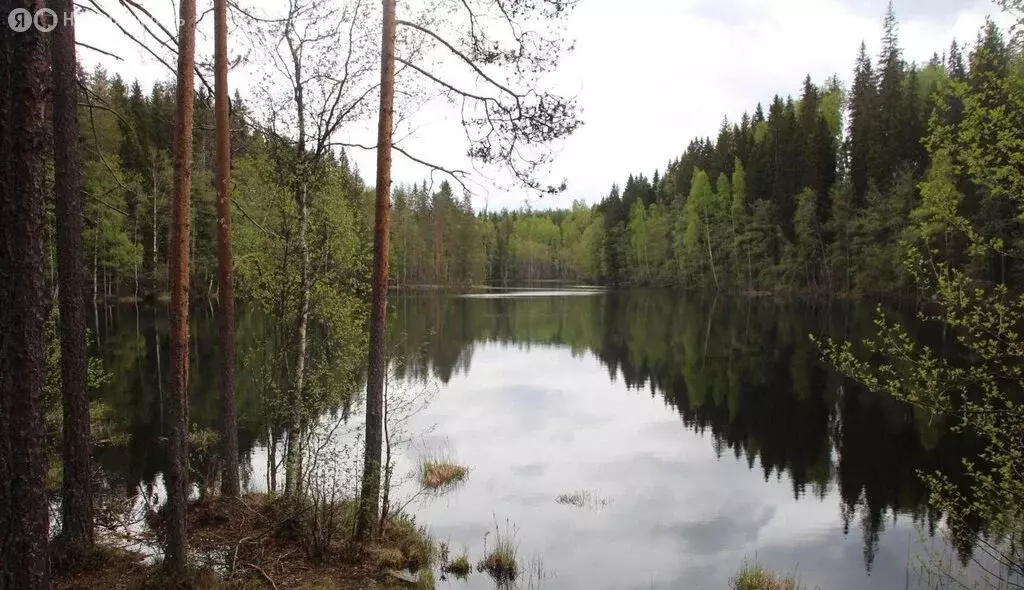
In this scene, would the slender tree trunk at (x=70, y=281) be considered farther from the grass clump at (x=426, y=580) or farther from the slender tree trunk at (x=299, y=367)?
the grass clump at (x=426, y=580)

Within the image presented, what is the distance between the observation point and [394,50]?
Result: 8.24m

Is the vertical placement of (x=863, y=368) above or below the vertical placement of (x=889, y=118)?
below

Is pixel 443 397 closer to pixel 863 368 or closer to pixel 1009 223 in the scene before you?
pixel 863 368

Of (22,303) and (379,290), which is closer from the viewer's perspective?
(22,303)

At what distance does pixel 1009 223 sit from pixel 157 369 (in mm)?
41018

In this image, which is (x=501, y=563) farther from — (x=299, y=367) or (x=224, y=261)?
(x=224, y=261)

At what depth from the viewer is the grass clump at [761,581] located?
912 centimetres

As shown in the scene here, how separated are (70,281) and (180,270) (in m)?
1.48

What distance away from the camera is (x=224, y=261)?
8953 millimetres

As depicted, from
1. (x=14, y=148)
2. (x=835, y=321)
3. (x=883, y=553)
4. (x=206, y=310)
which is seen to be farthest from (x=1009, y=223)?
(x=206, y=310)

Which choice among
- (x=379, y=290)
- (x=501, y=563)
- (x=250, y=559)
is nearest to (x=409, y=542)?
(x=501, y=563)

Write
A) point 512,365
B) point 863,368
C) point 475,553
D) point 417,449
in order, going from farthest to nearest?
point 512,365, point 417,449, point 475,553, point 863,368

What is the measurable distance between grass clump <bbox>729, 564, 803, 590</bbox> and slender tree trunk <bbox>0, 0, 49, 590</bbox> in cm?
897

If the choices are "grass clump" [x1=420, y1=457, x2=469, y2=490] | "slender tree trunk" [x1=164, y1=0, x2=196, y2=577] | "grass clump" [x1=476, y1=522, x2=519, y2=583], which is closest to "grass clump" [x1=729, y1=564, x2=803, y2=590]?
"grass clump" [x1=476, y1=522, x2=519, y2=583]
